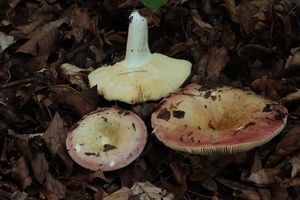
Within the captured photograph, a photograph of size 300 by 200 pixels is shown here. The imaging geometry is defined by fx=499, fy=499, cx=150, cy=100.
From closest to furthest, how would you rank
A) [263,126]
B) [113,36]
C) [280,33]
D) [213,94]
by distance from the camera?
[263,126] → [213,94] → [280,33] → [113,36]

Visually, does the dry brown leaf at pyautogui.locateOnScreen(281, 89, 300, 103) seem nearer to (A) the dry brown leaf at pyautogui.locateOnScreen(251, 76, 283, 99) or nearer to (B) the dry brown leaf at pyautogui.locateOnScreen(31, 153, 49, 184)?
(A) the dry brown leaf at pyautogui.locateOnScreen(251, 76, 283, 99)

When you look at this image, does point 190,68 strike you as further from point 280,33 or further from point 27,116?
point 27,116

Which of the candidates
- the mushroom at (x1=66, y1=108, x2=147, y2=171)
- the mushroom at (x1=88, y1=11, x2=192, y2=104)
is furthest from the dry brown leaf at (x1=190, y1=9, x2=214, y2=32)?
the mushroom at (x1=66, y1=108, x2=147, y2=171)

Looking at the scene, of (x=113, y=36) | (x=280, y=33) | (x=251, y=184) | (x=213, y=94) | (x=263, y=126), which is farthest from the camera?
(x=113, y=36)

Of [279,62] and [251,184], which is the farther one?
[279,62]

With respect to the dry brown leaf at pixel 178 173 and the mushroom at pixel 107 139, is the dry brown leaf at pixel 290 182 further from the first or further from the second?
the mushroom at pixel 107 139

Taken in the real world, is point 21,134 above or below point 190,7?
below

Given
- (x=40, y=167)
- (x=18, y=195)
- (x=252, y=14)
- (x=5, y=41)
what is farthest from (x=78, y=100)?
(x=252, y=14)

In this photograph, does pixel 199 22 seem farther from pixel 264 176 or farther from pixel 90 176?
pixel 90 176

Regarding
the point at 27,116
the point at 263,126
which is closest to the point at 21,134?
the point at 27,116
